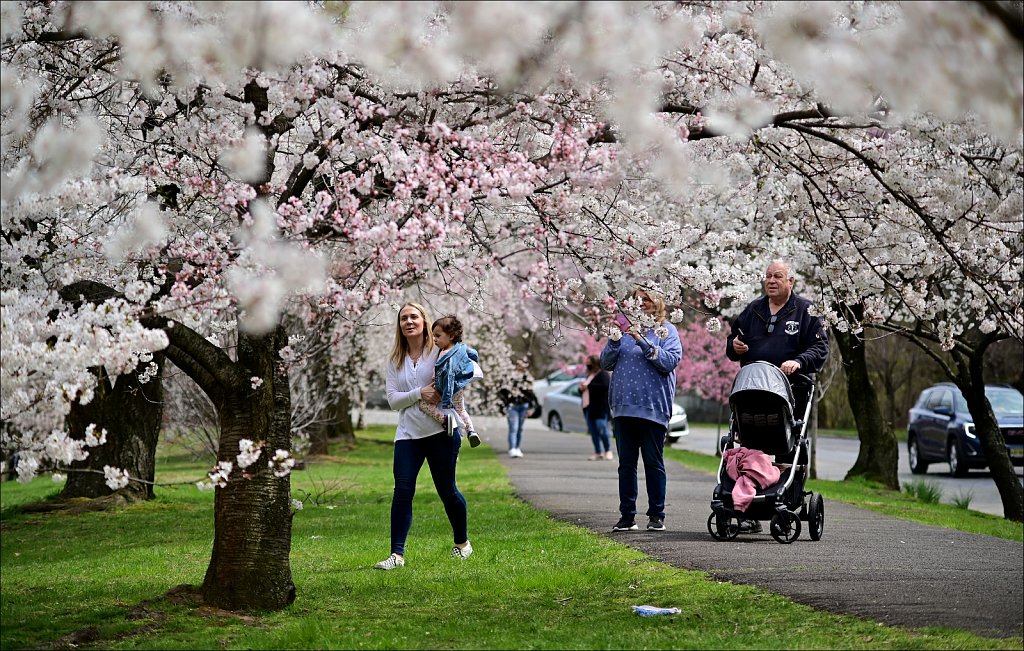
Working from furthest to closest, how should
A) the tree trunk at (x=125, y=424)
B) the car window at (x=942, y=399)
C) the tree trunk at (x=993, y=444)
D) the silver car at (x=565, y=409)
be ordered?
the silver car at (x=565, y=409), the car window at (x=942, y=399), the tree trunk at (x=993, y=444), the tree trunk at (x=125, y=424)

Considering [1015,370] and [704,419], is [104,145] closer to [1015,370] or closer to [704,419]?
[1015,370]

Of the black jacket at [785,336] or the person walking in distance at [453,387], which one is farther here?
the black jacket at [785,336]

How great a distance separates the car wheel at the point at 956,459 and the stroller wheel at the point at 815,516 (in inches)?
549

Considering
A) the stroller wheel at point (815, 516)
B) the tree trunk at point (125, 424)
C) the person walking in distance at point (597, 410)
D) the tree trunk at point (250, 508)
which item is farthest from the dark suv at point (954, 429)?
the tree trunk at point (250, 508)

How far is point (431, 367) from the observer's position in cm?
898

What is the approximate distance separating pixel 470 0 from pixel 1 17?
201cm

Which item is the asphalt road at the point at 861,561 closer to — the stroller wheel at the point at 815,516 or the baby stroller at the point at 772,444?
the stroller wheel at the point at 815,516

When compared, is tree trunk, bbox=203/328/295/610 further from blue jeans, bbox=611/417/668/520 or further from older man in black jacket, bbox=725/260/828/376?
older man in black jacket, bbox=725/260/828/376

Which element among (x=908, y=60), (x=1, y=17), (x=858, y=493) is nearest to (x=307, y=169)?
(x=1, y=17)

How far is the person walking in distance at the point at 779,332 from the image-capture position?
9734 mm

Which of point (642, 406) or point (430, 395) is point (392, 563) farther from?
point (642, 406)

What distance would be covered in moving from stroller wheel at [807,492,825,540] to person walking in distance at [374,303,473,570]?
9.36ft

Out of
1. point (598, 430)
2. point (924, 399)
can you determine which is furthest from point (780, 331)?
point (924, 399)

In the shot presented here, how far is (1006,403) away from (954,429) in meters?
1.62
